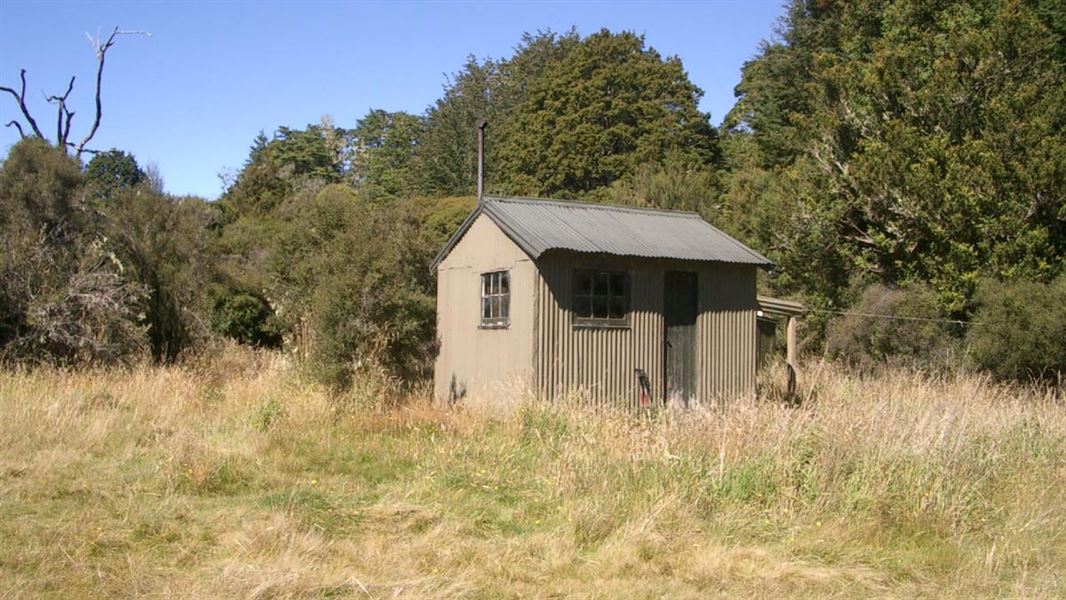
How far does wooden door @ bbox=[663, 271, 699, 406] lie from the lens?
45.1ft

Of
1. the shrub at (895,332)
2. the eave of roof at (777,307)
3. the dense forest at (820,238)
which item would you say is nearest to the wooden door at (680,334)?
the eave of roof at (777,307)

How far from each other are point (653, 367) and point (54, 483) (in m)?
8.23

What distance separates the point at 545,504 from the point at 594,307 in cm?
601

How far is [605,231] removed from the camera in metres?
14.0

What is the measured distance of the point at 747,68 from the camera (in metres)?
41.6

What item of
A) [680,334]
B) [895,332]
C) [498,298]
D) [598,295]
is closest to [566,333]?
[598,295]

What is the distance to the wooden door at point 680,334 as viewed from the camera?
45.1 feet

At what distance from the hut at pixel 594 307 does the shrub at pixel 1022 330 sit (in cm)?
487

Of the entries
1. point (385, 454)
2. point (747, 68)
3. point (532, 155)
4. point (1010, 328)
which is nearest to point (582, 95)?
point (532, 155)

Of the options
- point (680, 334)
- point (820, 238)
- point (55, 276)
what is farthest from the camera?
point (820, 238)

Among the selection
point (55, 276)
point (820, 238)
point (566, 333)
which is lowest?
point (566, 333)

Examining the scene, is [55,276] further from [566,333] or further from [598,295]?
[598,295]

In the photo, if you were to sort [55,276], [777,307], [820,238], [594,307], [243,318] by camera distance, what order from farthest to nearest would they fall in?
[820,238], [243,318], [777,307], [55,276], [594,307]

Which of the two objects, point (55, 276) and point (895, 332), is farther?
point (895, 332)
